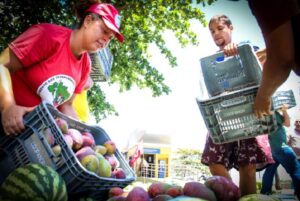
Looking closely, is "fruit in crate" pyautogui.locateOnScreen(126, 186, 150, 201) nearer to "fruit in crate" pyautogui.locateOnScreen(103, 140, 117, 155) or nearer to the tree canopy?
"fruit in crate" pyautogui.locateOnScreen(103, 140, 117, 155)

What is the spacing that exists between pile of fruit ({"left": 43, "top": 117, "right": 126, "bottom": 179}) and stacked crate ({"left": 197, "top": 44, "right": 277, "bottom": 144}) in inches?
39.4

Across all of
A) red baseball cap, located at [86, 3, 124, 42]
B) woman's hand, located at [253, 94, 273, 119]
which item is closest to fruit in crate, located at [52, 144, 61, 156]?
red baseball cap, located at [86, 3, 124, 42]

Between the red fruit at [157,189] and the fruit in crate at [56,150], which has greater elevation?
the fruit in crate at [56,150]

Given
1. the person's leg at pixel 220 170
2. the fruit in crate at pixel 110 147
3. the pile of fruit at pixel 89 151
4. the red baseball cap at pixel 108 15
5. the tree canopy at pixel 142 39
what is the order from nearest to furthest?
1. the pile of fruit at pixel 89 151
2. the fruit in crate at pixel 110 147
3. the red baseball cap at pixel 108 15
4. the person's leg at pixel 220 170
5. the tree canopy at pixel 142 39

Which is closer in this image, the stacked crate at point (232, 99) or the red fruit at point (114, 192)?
the red fruit at point (114, 192)

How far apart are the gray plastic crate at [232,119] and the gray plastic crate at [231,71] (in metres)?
0.42

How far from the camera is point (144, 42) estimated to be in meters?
8.96

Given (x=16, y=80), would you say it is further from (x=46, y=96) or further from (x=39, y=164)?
(x=39, y=164)

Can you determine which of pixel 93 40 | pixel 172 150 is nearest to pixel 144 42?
pixel 93 40

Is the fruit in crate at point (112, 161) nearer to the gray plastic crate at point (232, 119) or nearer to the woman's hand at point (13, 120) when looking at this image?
the woman's hand at point (13, 120)

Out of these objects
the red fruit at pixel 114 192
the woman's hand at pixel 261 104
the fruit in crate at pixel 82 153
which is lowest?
the red fruit at pixel 114 192

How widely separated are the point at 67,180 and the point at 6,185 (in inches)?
13.2

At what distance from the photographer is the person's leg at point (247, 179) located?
3.00 metres

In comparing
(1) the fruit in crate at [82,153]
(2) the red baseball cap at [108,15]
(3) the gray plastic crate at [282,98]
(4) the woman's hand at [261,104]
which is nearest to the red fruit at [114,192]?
(1) the fruit in crate at [82,153]
